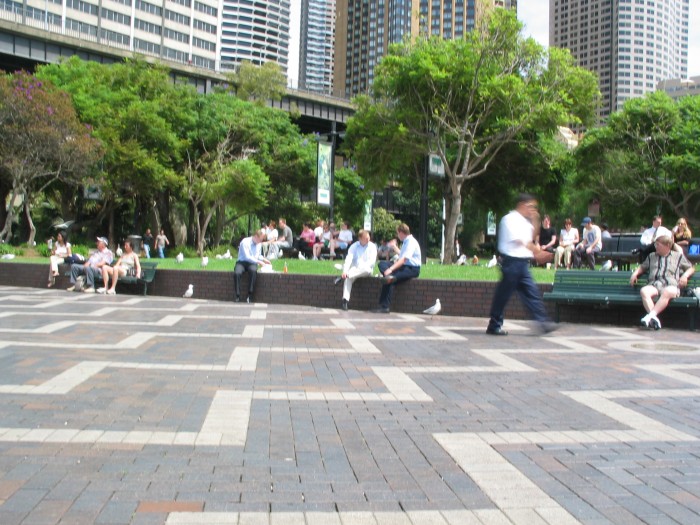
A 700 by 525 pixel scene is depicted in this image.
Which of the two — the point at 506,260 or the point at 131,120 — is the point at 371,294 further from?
the point at 131,120

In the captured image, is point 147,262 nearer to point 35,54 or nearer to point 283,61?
point 35,54

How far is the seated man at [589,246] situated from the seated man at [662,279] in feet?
22.4

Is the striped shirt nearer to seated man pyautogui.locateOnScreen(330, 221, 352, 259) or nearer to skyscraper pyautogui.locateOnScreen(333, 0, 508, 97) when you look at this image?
seated man pyautogui.locateOnScreen(330, 221, 352, 259)

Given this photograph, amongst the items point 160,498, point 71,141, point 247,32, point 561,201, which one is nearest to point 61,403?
point 160,498

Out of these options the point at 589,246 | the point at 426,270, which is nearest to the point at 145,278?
the point at 426,270

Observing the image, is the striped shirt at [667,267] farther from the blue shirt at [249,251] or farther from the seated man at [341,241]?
the seated man at [341,241]

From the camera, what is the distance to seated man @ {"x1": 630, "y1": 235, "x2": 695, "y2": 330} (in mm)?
10703

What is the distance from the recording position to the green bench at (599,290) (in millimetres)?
11203

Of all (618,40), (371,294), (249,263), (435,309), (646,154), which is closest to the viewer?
(435,309)

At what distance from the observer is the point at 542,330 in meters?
9.24

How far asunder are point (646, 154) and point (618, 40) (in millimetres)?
123177

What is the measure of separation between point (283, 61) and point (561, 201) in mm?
165217

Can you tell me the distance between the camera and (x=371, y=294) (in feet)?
46.2

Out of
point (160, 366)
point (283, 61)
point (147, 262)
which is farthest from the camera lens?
point (283, 61)
